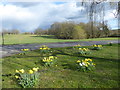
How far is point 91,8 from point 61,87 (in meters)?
4.47

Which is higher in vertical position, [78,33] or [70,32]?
[70,32]

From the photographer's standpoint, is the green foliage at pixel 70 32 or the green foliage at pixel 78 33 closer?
the green foliage at pixel 70 32

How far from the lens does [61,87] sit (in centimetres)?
363

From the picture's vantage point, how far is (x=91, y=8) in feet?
21.7

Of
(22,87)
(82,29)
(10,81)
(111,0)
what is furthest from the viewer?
(82,29)

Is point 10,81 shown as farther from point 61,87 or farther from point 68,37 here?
point 68,37

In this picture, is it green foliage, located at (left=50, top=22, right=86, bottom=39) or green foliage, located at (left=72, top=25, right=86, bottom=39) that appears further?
green foliage, located at (left=72, top=25, right=86, bottom=39)

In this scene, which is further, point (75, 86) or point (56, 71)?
point (56, 71)

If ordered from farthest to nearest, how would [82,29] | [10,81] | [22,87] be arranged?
[82,29], [10,81], [22,87]

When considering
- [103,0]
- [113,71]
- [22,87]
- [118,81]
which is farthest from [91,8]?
[22,87]

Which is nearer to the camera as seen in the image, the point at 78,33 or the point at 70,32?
the point at 78,33

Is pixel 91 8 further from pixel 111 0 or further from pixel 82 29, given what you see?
pixel 82 29

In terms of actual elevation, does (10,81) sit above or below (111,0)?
below

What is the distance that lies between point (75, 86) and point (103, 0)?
15.8ft
